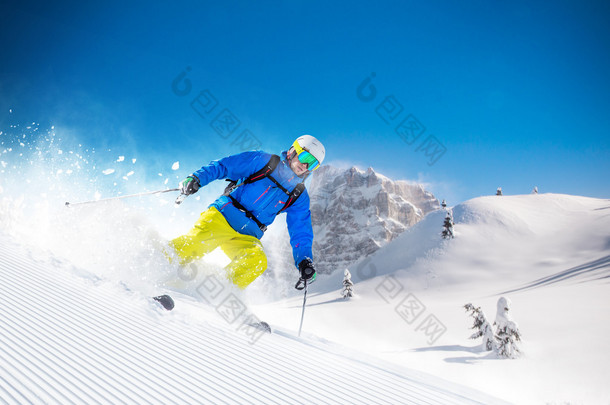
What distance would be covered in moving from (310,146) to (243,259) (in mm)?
2051

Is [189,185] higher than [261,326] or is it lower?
higher

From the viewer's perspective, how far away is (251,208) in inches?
192

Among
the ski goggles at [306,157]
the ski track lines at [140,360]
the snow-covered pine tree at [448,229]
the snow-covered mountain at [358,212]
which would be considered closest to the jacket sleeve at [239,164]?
the ski goggles at [306,157]

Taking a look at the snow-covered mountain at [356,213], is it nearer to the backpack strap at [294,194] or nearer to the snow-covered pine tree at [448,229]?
the snow-covered pine tree at [448,229]

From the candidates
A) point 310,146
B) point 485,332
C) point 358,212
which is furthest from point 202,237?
point 358,212

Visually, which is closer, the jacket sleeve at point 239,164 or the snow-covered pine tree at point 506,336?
the jacket sleeve at point 239,164

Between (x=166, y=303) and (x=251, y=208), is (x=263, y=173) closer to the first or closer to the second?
(x=251, y=208)

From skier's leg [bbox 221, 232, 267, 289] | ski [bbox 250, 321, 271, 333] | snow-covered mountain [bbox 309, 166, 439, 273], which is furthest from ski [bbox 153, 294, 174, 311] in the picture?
snow-covered mountain [bbox 309, 166, 439, 273]

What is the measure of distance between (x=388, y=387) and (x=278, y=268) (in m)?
124

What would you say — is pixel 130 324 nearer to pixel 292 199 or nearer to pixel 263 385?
pixel 263 385

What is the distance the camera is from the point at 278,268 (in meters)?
124

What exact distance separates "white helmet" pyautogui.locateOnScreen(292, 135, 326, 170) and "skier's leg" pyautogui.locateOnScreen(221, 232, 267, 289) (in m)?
1.60

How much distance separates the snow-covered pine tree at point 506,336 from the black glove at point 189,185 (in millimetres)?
12126

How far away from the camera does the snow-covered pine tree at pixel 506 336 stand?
1116 centimetres
